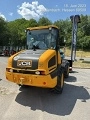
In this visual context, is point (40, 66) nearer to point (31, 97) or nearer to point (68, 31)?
point (31, 97)

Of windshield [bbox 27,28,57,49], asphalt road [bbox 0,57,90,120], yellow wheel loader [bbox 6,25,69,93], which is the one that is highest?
windshield [bbox 27,28,57,49]

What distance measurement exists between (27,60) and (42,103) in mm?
1492

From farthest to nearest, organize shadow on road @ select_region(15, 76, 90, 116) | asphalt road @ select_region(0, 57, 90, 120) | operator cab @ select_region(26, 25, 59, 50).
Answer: operator cab @ select_region(26, 25, 59, 50)
shadow on road @ select_region(15, 76, 90, 116)
asphalt road @ select_region(0, 57, 90, 120)

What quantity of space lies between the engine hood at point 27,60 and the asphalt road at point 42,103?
3.85 feet

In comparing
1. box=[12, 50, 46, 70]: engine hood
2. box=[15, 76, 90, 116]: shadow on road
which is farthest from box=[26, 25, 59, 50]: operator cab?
box=[15, 76, 90, 116]: shadow on road

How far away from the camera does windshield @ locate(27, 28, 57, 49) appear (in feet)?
27.9

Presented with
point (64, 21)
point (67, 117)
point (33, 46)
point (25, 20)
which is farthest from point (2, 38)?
point (64, 21)

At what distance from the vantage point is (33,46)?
28.8 ft

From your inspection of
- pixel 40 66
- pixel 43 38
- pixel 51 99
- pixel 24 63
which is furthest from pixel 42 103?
pixel 43 38

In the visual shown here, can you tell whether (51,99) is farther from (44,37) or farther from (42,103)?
(44,37)

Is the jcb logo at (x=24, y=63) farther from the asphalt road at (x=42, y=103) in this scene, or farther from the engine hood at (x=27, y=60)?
the asphalt road at (x=42, y=103)

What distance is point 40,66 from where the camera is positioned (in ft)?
23.5

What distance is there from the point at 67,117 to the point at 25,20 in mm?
83154

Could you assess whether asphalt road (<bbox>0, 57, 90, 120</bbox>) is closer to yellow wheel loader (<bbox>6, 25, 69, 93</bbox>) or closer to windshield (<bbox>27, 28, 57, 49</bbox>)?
yellow wheel loader (<bbox>6, 25, 69, 93</bbox>)
